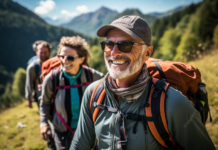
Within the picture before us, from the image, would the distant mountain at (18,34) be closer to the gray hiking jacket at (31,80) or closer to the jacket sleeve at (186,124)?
the gray hiking jacket at (31,80)

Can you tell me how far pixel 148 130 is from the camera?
4.04 ft

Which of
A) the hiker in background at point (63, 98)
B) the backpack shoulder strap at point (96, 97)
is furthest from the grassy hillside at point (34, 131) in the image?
the backpack shoulder strap at point (96, 97)

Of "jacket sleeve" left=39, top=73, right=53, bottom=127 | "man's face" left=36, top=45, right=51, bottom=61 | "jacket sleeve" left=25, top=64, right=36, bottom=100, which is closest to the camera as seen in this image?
"jacket sleeve" left=39, top=73, right=53, bottom=127

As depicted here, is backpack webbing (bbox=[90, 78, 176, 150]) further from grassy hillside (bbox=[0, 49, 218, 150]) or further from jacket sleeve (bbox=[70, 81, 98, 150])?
grassy hillside (bbox=[0, 49, 218, 150])

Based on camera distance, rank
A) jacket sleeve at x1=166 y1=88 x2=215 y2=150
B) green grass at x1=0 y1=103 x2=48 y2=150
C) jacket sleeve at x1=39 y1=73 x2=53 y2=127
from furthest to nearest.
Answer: green grass at x1=0 y1=103 x2=48 y2=150 < jacket sleeve at x1=39 y1=73 x2=53 y2=127 < jacket sleeve at x1=166 y1=88 x2=215 y2=150

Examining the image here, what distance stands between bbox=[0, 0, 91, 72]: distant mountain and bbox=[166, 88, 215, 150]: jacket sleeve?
134 m

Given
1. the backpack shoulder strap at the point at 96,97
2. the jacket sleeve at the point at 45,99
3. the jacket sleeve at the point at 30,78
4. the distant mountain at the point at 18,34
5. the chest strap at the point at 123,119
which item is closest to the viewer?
the chest strap at the point at 123,119

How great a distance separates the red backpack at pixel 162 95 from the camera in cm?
120

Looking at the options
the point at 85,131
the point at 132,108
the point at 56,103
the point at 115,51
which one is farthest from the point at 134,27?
the point at 56,103

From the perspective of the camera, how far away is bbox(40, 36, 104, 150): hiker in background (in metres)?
2.50

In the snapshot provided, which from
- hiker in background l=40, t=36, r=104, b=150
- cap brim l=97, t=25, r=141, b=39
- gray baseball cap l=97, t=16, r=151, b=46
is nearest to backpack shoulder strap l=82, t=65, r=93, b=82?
hiker in background l=40, t=36, r=104, b=150

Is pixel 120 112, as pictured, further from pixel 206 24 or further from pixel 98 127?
pixel 206 24

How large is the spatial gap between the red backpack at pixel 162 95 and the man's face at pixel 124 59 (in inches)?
10.7

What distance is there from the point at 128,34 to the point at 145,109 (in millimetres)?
770
